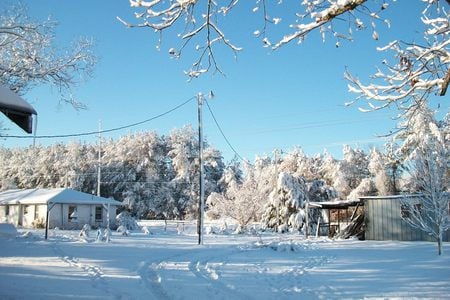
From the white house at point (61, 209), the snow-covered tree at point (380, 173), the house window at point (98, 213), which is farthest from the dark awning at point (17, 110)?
the snow-covered tree at point (380, 173)

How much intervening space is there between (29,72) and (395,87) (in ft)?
35.0

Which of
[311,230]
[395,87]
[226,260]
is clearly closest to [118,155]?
[311,230]

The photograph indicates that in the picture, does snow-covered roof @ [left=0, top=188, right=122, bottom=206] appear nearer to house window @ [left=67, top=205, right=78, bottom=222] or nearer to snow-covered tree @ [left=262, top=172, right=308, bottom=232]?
house window @ [left=67, top=205, right=78, bottom=222]

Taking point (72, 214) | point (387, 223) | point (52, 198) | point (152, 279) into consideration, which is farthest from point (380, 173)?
point (152, 279)

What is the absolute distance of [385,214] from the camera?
27328 mm

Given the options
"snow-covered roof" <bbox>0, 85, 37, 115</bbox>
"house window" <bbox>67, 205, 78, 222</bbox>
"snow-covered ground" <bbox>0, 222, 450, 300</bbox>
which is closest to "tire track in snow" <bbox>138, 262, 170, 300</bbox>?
"snow-covered ground" <bbox>0, 222, 450, 300</bbox>

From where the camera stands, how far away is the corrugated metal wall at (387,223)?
26375 mm

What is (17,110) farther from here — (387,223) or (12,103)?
(387,223)

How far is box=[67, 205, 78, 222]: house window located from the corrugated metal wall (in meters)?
25.1

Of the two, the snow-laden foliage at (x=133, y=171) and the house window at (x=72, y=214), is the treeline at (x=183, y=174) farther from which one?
the house window at (x=72, y=214)

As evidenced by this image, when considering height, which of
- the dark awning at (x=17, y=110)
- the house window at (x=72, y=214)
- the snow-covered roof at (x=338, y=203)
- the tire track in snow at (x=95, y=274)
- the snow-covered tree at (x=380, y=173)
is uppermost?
the snow-covered tree at (x=380, y=173)

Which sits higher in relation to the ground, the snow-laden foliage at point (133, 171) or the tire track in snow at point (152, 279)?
the snow-laden foliage at point (133, 171)

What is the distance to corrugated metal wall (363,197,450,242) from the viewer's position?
26375 millimetres

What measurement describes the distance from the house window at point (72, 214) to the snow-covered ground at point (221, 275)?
21.9 meters
